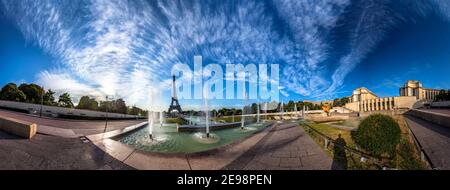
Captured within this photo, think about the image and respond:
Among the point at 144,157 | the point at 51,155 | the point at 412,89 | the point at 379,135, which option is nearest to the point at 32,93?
the point at 51,155

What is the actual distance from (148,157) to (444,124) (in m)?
11.7

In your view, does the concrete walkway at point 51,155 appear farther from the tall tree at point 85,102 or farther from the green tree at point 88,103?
the tall tree at point 85,102

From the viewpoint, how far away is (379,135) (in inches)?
153

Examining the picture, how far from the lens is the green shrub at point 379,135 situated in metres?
3.75

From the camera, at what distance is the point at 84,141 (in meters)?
5.08

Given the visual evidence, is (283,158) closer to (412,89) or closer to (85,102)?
(412,89)

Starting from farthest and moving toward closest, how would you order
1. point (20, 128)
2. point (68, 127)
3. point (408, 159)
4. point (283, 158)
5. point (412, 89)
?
point (412, 89)
point (68, 127)
point (20, 128)
point (283, 158)
point (408, 159)

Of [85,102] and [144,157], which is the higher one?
[85,102]

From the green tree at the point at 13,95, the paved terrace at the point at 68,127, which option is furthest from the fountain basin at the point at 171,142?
the green tree at the point at 13,95

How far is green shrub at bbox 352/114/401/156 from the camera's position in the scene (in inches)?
148

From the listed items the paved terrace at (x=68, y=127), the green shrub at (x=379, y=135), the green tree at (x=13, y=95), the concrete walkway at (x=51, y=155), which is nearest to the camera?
the concrete walkway at (x=51, y=155)
